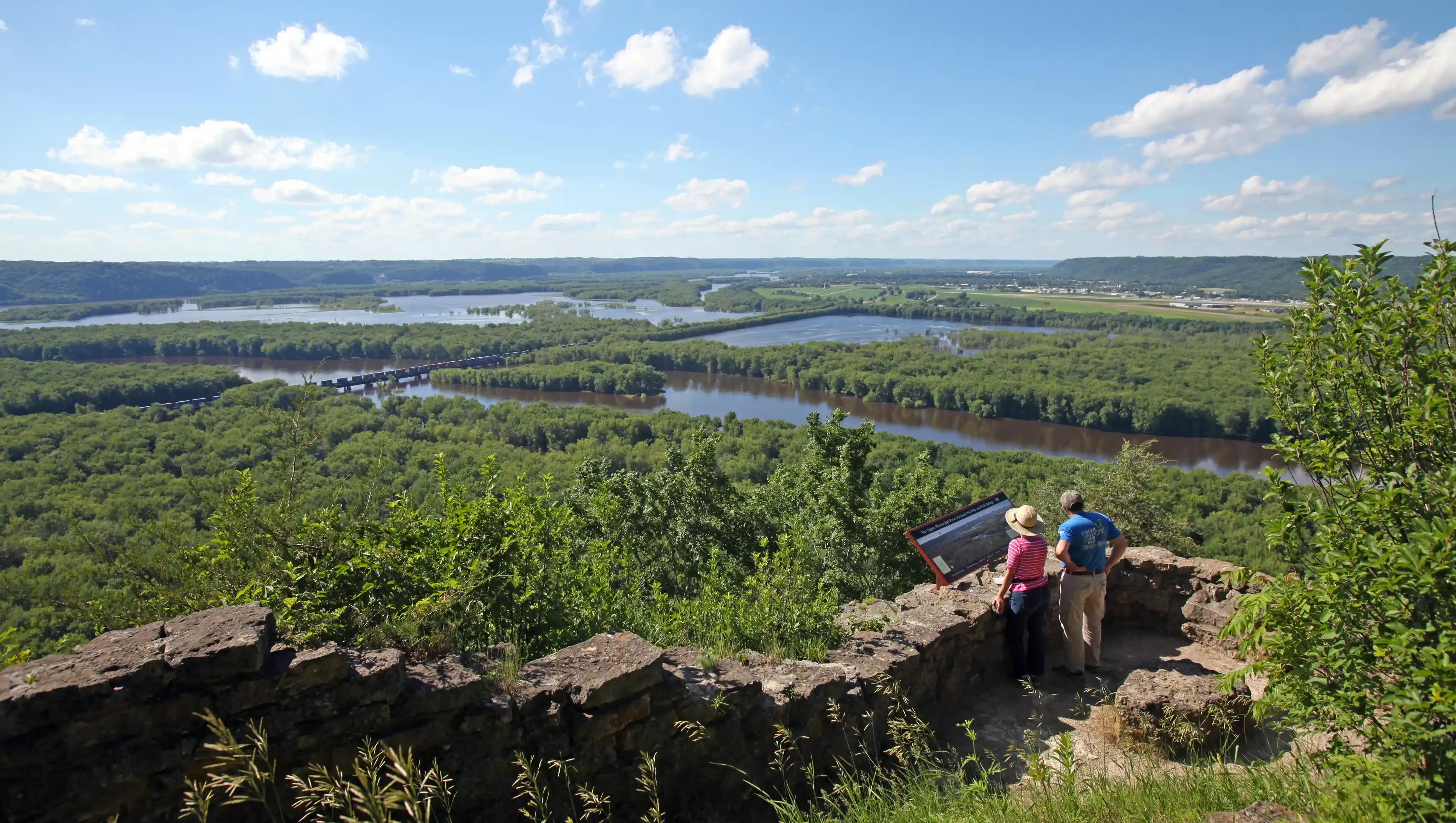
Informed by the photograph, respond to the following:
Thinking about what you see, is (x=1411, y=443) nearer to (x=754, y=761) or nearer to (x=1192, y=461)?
(x=754, y=761)

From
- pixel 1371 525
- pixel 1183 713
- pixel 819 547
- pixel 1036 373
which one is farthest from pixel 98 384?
pixel 1036 373

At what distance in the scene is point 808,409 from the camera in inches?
2023

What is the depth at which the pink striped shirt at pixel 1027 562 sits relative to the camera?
5.55 meters

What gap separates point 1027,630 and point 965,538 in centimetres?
93

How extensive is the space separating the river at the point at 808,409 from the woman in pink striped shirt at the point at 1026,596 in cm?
1966

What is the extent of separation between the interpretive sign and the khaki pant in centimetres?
72

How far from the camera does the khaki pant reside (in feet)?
19.0

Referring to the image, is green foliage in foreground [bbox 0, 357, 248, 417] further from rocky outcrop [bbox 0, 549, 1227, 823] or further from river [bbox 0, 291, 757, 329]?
rocky outcrop [bbox 0, 549, 1227, 823]

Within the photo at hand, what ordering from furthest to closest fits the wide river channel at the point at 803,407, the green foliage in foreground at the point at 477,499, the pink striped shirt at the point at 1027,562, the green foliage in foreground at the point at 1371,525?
the wide river channel at the point at 803,407 → the pink striped shirt at the point at 1027,562 → the green foliage in foreground at the point at 477,499 → the green foliage in foreground at the point at 1371,525

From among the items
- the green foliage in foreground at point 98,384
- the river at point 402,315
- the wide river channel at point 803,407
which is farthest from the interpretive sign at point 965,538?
the river at point 402,315

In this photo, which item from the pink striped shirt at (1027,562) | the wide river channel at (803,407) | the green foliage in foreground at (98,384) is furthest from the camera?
the green foliage in foreground at (98,384)

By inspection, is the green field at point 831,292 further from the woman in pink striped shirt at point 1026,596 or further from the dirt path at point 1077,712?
the woman in pink striped shirt at point 1026,596

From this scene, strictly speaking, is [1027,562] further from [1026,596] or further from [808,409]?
[808,409]

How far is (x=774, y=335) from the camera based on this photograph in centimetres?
9338
